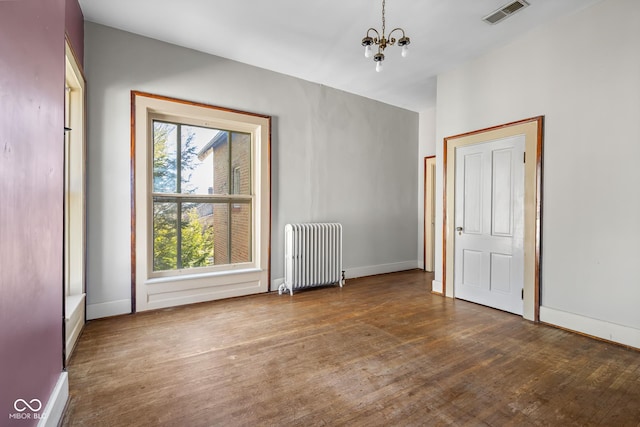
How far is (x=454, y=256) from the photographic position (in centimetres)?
417

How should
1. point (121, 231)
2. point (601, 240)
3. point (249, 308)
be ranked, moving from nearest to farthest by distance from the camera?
point (601, 240) < point (121, 231) < point (249, 308)

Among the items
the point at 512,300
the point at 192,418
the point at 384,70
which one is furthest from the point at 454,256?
the point at 192,418

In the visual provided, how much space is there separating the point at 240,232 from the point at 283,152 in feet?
4.29

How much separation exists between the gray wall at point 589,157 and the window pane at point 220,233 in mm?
3691

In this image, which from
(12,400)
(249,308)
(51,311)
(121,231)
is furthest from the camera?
(249,308)

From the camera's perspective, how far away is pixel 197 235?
3.90 meters

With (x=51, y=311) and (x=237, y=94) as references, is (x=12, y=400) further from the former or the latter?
(x=237, y=94)

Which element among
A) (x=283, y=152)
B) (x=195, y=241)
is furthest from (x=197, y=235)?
(x=283, y=152)

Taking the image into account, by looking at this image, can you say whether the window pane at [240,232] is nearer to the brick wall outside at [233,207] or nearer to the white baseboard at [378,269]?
the brick wall outside at [233,207]

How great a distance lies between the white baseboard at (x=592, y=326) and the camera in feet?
8.77

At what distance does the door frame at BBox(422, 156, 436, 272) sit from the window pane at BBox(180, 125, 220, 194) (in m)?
3.86

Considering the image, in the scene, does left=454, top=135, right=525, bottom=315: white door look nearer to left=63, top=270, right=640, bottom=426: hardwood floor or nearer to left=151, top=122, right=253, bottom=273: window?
left=63, top=270, right=640, bottom=426: hardwood floor

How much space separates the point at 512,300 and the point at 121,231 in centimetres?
447

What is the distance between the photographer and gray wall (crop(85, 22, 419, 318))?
10.7ft
